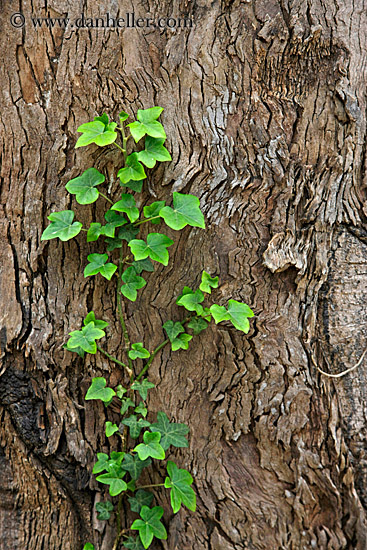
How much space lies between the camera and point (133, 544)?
1.58 meters

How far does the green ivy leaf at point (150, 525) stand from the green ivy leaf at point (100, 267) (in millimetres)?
882

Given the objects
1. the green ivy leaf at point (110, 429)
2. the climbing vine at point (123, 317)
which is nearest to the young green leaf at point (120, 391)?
the climbing vine at point (123, 317)

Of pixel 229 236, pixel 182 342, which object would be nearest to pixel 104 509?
pixel 182 342

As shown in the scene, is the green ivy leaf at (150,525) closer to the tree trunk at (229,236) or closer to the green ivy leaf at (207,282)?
the tree trunk at (229,236)

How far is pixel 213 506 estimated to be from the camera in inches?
62.8

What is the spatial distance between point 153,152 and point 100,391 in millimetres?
902

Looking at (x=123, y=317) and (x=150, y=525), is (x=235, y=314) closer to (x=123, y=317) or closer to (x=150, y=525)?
(x=123, y=317)

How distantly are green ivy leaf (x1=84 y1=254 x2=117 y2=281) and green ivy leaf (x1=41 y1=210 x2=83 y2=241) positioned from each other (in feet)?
0.40

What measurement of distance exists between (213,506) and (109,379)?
0.62 m

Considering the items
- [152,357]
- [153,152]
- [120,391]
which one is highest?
[153,152]

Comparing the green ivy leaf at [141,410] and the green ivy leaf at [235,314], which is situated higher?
the green ivy leaf at [235,314]

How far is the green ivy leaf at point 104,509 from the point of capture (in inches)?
63.0

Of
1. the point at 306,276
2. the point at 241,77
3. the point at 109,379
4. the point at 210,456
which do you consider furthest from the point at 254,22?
the point at 210,456

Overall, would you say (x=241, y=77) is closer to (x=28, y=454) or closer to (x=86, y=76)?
(x=86, y=76)
